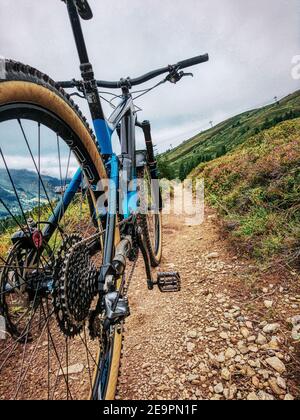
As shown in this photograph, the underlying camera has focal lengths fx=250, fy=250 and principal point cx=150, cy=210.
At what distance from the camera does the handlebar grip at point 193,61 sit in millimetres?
3141

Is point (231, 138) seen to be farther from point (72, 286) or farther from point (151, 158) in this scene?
point (72, 286)

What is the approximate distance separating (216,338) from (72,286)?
1881mm

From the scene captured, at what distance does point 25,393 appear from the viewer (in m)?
2.38

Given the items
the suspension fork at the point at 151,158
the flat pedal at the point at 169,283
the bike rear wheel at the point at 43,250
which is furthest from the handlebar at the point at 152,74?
the flat pedal at the point at 169,283

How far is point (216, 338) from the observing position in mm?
2691

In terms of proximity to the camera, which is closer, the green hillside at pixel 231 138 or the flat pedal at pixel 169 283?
the flat pedal at pixel 169 283

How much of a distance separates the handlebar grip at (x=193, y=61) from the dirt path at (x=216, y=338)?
286cm

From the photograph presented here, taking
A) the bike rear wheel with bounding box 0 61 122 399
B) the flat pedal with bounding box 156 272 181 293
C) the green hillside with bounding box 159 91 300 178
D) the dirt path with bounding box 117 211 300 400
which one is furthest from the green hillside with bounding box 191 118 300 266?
the green hillside with bounding box 159 91 300 178

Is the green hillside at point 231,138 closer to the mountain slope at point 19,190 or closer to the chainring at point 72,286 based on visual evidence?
the mountain slope at point 19,190

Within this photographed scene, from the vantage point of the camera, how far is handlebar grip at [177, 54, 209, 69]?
3141mm

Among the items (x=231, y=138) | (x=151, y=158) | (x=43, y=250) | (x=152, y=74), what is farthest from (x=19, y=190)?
(x=231, y=138)
